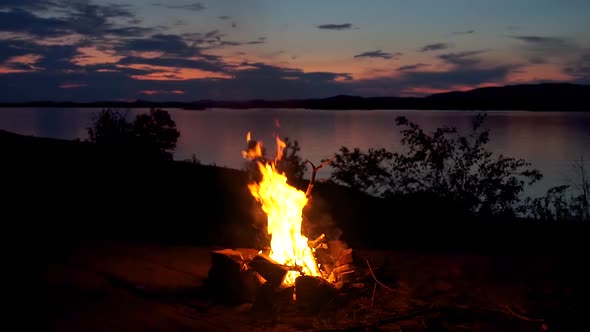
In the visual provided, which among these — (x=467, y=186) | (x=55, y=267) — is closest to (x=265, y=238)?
(x=55, y=267)

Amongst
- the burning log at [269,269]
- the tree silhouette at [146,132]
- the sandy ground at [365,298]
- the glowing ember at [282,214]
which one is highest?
the tree silhouette at [146,132]

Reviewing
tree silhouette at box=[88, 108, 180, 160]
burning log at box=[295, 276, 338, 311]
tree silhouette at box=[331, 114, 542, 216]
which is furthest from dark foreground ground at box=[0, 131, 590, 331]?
tree silhouette at box=[88, 108, 180, 160]

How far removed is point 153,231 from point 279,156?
135 inches

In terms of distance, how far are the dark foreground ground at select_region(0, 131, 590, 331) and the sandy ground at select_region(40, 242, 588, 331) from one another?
19 millimetres

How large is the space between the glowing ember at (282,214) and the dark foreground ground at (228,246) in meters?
0.70

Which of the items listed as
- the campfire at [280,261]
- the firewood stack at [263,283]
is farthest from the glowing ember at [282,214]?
the firewood stack at [263,283]

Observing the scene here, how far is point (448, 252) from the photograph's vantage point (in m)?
8.00

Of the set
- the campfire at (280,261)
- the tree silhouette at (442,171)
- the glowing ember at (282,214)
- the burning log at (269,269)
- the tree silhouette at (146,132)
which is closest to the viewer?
the campfire at (280,261)

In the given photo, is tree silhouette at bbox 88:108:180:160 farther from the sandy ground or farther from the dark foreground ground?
the sandy ground

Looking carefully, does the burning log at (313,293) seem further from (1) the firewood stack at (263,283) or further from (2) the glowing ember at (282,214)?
(2) the glowing ember at (282,214)

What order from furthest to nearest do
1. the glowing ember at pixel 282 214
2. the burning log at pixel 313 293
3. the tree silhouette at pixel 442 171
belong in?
the tree silhouette at pixel 442 171 → the glowing ember at pixel 282 214 → the burning log at pixel 313 293

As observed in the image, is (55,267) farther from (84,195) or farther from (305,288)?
(84,195)

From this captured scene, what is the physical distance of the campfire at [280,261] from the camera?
6.14 metres

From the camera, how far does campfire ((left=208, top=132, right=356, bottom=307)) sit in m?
6.14
